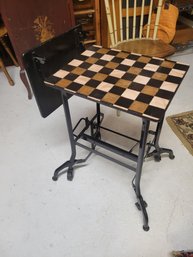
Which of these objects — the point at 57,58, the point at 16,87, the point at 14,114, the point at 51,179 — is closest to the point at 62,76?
the point at 57,58

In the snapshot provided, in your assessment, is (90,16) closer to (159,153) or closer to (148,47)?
(148,47)

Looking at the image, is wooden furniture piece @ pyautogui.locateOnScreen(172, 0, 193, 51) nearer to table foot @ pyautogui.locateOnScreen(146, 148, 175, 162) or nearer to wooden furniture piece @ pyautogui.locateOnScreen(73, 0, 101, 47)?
wooden furniture piece @ pyautogui.locateOnScreen(73, 0, 101, 47)

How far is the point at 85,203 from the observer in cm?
117

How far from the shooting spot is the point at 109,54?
1.06 metres

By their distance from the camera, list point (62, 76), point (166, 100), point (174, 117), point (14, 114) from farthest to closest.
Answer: point (14, 114) → point (174, 117) → point (62, 76) → point (166, 100)

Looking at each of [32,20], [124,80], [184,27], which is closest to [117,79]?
[124,80]

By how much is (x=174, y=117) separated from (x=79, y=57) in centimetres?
96

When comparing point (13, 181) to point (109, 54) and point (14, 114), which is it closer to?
point (14, 114)

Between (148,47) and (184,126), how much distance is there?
64 centimetres

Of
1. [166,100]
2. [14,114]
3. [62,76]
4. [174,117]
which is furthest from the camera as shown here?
[14,114]

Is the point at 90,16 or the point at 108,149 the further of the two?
the point at 90,16

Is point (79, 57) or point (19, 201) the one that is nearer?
point (79, 57)

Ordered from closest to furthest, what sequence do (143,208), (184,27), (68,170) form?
(143,208)
(68,170)
(184,27)

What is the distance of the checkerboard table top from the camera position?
2.48 feet
